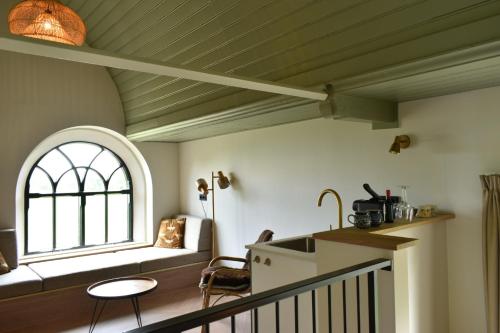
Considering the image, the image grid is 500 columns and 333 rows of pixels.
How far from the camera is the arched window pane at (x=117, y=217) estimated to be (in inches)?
233

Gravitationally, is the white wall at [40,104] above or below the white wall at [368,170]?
above

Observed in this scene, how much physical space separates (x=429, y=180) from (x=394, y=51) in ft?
4.21

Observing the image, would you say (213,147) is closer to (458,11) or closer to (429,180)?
(429,180)

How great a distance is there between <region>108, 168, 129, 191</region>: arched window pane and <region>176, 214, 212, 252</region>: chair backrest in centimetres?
135

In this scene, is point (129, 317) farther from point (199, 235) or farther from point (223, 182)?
point (223, 182)

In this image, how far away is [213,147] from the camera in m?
5.54

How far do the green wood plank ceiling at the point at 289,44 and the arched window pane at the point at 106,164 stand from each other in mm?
1547

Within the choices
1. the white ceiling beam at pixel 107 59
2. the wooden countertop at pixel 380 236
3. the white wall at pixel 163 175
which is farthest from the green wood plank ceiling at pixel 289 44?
the white wall at pixel 163 175

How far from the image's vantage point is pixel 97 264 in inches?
188

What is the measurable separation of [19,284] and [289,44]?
146 inches

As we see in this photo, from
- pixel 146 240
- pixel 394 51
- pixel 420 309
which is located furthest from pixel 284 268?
pixel 146 240

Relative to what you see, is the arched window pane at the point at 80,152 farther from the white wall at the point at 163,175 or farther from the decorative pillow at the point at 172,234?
the decorative pillow at the point at 172,234

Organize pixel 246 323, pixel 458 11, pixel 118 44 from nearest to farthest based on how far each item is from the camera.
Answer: pixel 458 11, pixel 246 323, pixel 118 44

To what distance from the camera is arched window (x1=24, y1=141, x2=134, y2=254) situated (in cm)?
529
